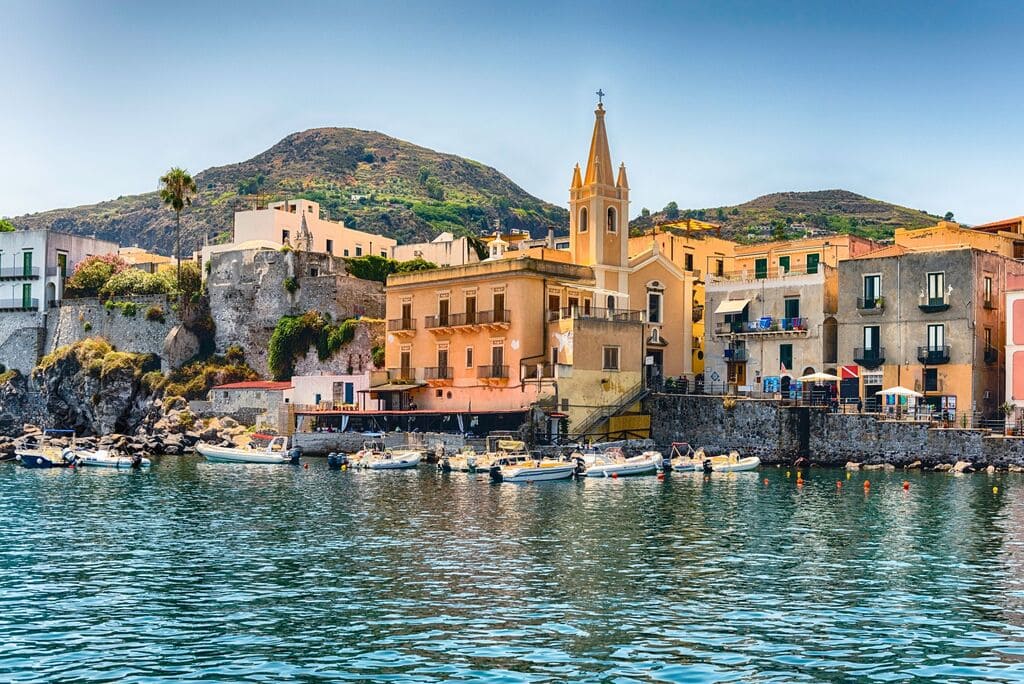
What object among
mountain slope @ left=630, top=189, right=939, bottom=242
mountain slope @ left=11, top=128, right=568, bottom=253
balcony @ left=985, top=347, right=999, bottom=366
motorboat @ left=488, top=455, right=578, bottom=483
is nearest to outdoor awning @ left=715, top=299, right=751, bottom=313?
balcony @ left=985, top=347, right=999, bottom=366

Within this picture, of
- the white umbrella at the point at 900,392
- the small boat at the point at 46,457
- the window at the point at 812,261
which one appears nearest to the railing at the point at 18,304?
the small boat at the point at 46,457

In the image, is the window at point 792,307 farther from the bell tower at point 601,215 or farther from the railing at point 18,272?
the railing at point 18,272

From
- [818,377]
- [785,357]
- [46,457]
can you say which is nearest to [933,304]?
[818,377]

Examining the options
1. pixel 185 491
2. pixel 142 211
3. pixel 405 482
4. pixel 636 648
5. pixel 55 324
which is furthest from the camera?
pixel 142 211

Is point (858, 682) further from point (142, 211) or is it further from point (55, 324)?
point (142, 211)

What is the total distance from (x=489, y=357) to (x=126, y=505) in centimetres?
2621

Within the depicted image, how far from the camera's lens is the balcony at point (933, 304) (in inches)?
2212

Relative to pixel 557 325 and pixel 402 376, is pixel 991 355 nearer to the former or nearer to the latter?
pixel 557 325

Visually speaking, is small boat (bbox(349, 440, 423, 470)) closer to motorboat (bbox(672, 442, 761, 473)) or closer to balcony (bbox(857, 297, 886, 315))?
motorboat (bbox(672, 442, 761, 473))

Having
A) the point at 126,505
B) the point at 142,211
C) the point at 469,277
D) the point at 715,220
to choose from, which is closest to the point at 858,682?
the point at 126,505

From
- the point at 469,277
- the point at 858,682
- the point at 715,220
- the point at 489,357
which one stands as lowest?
the point at 858,682

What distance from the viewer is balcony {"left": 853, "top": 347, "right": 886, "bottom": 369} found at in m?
58.5

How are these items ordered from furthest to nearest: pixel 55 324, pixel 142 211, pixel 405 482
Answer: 1. pixel 142 211
2. pixel 55 324
3. pixel 405 482

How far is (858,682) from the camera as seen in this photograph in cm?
1678
